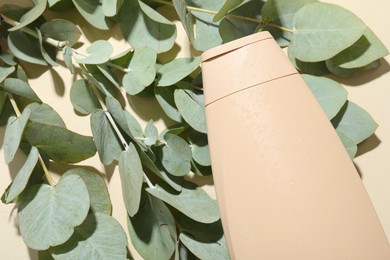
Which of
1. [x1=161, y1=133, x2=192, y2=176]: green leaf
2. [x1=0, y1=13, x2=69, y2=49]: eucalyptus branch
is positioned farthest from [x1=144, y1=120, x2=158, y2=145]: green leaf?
[x1=0, y1=13, x2=69, y2=49]: eucalyptus branch

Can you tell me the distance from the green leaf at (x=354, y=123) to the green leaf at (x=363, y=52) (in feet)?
0.11

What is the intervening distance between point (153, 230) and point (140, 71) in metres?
0.13

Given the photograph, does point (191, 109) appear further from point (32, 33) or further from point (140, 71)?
point (32, 33)

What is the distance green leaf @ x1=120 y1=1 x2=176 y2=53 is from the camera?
0.39 metres

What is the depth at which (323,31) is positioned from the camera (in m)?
0.36

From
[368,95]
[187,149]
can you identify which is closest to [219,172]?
[187,149]

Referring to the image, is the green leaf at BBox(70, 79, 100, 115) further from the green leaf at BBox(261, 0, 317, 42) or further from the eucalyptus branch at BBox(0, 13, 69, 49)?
the green leaf at BBox(261, 0, 317, 42)

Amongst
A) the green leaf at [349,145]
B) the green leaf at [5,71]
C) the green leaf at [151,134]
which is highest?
the green leaf at [349,145]

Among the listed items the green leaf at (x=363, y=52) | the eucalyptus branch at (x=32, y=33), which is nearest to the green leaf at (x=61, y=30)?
the eucalyptus branch at (x=32, y=33)

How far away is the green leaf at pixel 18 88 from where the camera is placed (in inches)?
15.1

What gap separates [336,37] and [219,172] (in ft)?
0.46

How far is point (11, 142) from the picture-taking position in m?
0.36

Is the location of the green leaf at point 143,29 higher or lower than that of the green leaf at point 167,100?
higher

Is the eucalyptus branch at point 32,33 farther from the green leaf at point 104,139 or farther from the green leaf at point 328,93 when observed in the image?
the green leaf at point 328,93
